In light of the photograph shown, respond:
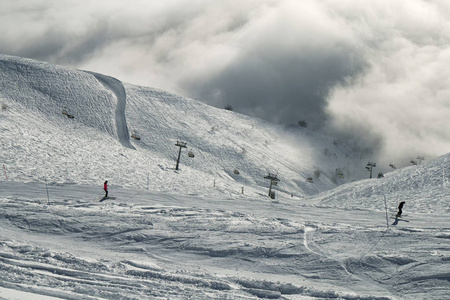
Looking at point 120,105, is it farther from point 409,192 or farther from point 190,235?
point 190,235

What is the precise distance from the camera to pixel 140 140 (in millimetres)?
81875

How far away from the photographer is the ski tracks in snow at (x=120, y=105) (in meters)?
80.8

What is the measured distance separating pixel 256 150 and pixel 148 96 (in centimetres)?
3003

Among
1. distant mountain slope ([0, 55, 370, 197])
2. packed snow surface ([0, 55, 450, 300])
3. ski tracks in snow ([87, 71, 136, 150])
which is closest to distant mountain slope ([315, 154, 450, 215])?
packed snow surface ([0, 55, 450, 300])

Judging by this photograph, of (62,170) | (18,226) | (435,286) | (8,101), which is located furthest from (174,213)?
(8,101)

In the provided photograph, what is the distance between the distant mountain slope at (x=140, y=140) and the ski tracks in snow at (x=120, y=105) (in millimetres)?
198

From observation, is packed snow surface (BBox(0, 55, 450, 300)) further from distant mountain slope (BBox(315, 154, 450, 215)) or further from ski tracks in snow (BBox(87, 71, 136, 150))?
ski tracks in snow (BBox(87, 71, 136, 150))

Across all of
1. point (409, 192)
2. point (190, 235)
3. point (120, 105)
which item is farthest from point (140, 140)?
point (190, 235)

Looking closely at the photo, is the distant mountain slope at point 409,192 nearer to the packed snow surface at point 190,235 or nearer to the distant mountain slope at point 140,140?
the packed snow surface at point 190,235

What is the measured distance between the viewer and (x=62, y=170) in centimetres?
4003

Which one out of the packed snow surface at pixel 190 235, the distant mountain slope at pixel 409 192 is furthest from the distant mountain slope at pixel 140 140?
the distant mountain slope at pixel 409 192

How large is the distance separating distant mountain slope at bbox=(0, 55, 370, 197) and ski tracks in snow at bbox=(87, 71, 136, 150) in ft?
0.65

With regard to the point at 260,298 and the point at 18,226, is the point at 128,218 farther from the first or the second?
the point at 260,298


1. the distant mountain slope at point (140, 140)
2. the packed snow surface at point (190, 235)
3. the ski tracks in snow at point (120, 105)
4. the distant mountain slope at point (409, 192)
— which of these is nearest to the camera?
the packed snow surface at point (190, 235)
